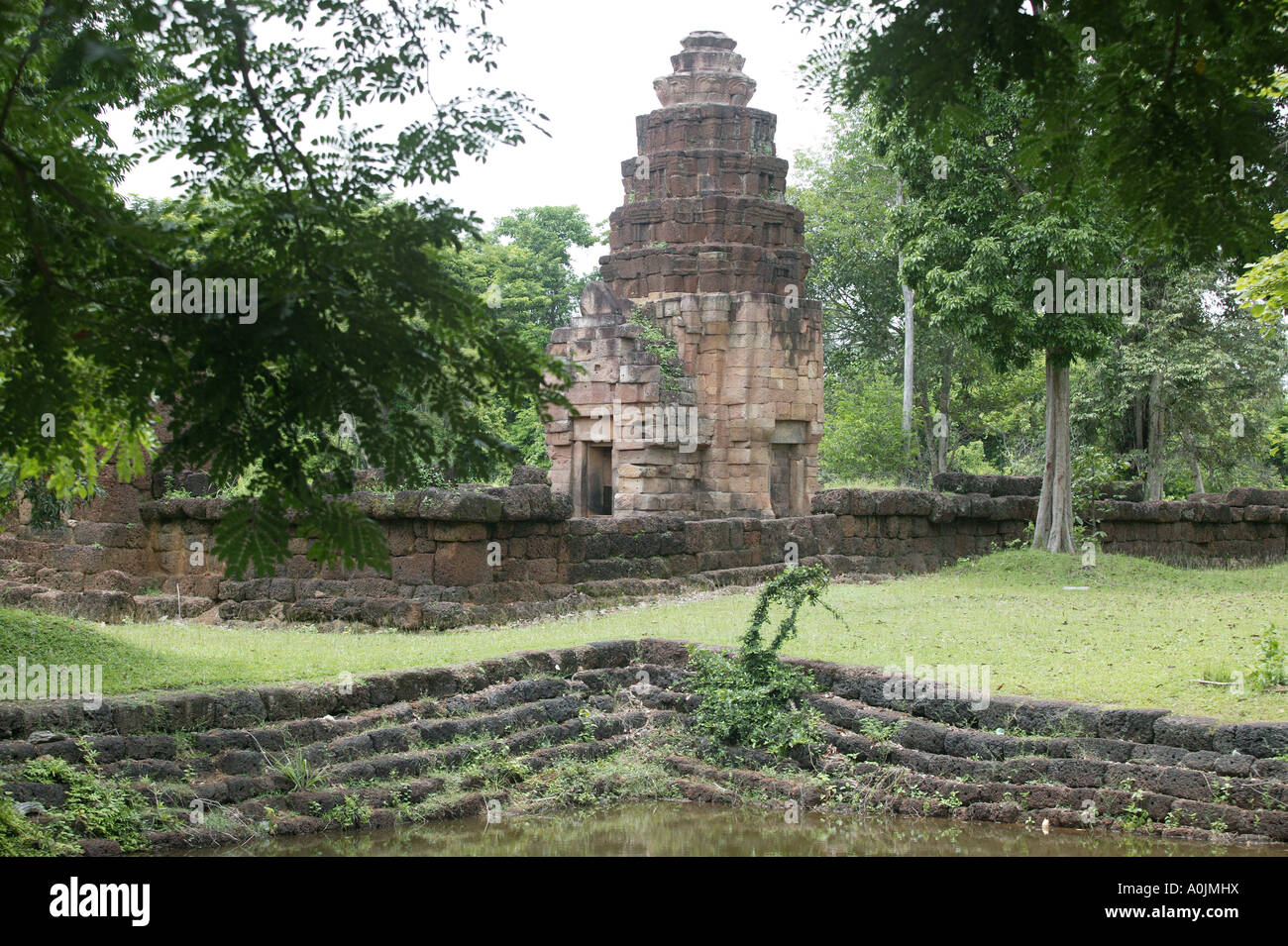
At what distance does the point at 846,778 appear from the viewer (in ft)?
28.8

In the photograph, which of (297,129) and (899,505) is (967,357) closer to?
(899,505)

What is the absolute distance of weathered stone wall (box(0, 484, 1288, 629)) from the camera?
14008mm

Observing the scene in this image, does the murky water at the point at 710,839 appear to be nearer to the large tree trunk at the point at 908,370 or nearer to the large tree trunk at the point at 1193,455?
the large tree trunk at the point at 1193,455

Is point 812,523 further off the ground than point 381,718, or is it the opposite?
point 812,523

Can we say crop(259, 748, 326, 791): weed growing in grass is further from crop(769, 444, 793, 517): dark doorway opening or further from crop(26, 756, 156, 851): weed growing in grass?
crop(769, 444, 793, 517): dark doorway opening

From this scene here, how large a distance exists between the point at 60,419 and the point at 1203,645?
30.6 ft

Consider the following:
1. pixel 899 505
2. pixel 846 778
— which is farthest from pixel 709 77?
pixel 846 778

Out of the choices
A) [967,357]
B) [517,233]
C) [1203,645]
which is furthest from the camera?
[517,233]

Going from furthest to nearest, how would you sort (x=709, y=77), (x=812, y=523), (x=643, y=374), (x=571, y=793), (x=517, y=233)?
(x=517, y=233) < (x=709, y=77) < (x=643, y=374) < (x=812, y=523) < (x=571, y=793)

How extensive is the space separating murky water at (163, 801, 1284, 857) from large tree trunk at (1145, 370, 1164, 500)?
70.8 ft

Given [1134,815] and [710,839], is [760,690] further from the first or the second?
[1134,815]

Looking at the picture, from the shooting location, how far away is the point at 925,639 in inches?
452

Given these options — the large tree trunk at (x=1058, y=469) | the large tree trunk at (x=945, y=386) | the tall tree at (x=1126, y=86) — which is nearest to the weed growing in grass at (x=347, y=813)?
the tall tree at (x=1126, y=86)

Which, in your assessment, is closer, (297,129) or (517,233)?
(297,129)
